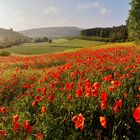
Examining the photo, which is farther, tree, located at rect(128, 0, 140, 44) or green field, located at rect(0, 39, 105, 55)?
green field, located at rect(0, 39, 105, 55)

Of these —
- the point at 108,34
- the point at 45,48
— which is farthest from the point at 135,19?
the point at 108,34

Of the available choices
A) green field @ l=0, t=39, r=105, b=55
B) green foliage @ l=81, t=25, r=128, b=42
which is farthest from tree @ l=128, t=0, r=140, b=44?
green foliage @ l=81, t=25, r=128, b=42

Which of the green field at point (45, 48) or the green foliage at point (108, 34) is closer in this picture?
the green field at point (45, 48)

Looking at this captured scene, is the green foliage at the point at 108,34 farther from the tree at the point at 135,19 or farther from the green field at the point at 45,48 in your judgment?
the tree at the point at 135,19

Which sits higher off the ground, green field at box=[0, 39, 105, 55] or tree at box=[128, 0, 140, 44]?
tree at box=[128, 0, 140, 44]

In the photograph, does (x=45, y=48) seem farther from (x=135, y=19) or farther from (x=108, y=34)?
(x=135, y=19)

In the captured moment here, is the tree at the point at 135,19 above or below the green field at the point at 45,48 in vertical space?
above

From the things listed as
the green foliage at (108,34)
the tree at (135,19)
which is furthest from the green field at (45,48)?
the tree at (135,19)

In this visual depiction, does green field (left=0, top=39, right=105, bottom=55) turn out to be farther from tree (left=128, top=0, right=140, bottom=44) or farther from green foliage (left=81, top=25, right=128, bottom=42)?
tree (left=128, top=0, right=140, bottom=44)

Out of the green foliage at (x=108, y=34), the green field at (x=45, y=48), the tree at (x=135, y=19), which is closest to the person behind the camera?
the tree at (x=135, y=19)

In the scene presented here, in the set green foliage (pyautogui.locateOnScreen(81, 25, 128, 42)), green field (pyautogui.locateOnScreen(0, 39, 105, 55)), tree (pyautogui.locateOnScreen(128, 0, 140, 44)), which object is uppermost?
tree (pyautogui.locateOnScreen(128, 0, 140, 44))

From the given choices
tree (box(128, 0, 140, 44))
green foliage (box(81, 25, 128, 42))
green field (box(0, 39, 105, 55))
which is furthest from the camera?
green foliage (box(81, 25, 128, 42))

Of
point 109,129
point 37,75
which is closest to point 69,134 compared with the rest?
point 109,129

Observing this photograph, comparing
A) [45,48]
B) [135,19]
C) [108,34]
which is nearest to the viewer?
[135,19]
